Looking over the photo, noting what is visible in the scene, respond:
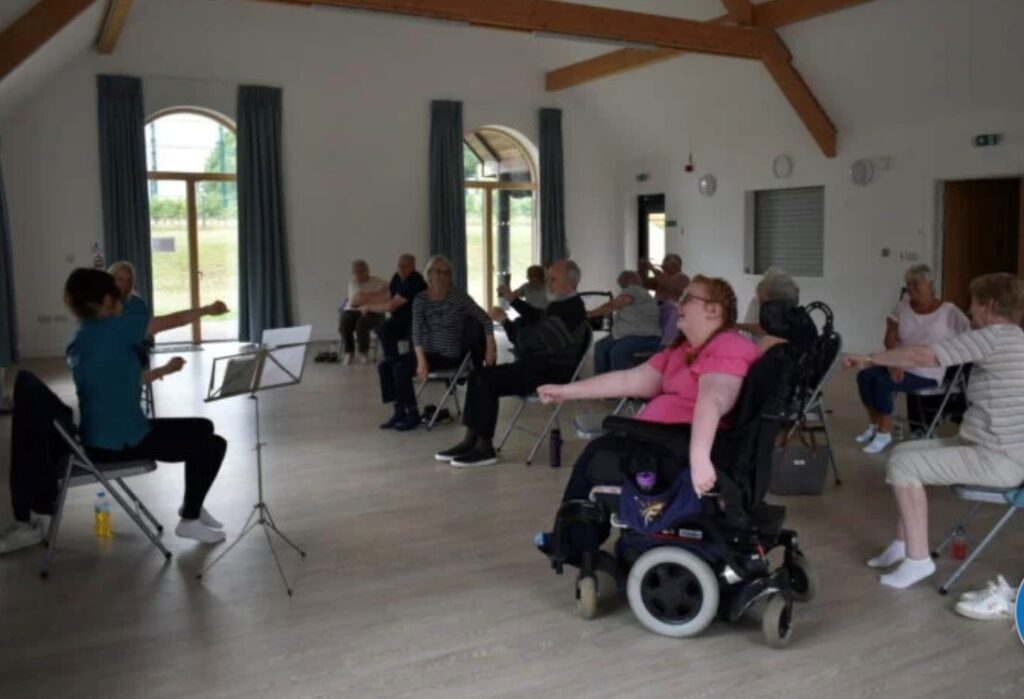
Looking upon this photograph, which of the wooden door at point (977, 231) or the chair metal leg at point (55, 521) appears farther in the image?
the wooden door at point (977, 231)

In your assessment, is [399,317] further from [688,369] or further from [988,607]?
[988,607]

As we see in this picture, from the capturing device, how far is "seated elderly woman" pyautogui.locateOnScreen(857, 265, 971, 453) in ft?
18.2

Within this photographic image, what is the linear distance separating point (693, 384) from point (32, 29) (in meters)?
5.86

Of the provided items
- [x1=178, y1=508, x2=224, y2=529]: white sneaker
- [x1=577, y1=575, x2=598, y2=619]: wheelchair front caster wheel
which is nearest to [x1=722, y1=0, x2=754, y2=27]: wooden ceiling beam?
[x1=178, y1=508, x2=224, y2=529]: white sneaker

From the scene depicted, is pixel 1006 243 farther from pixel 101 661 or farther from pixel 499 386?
pixel 101 661

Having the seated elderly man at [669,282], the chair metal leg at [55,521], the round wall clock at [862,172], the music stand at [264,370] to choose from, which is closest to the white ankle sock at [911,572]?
the music stand at [264,370]

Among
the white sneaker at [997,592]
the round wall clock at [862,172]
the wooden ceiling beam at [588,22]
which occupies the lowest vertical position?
the white sneaker at [997,592]

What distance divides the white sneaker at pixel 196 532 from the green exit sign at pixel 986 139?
788 centimetres

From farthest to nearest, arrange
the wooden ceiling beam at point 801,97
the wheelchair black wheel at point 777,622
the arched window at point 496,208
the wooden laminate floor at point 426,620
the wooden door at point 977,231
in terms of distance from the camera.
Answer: the arched window at point 496,208, the wooden ceiling beam at point 801,97, the wooden door at point 977,231, the wheelchair black wheel at point 777,622, the wooden laminate floor at point 426,620

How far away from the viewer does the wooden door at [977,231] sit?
967 centimetres

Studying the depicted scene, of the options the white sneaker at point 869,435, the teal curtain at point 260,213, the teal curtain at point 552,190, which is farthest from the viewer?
the teal curtain at point 552,190

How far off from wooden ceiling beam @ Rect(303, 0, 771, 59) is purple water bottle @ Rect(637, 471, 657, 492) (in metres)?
5.65

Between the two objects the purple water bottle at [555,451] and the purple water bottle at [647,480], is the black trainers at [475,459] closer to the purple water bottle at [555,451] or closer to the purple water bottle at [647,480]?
the purple water bottle at [555,451]

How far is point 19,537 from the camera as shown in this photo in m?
4.02
